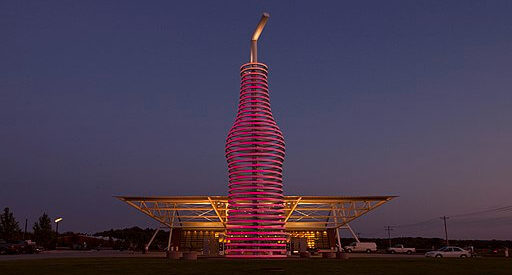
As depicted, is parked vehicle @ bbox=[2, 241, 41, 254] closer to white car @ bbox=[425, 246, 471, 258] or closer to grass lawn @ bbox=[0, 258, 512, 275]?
grass lawn @ bbox=[0, 258, 512, 275]

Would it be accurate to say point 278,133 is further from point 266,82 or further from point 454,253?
point 454,253

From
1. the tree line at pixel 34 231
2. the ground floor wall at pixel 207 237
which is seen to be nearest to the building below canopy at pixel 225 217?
the ground floor wall at pixel 207 237

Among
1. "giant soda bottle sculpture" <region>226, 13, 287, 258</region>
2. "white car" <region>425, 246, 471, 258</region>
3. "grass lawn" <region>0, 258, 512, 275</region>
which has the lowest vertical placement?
"white car" <region>425, 246, 471, 258</region>

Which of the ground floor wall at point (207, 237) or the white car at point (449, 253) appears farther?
the ground floor wall at point (207, 237)

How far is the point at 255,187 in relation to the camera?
30578mm

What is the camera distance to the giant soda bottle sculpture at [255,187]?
3027cm

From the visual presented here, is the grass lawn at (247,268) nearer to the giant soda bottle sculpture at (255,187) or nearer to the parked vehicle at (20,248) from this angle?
the giant soda bottle sculpture at (255,187)

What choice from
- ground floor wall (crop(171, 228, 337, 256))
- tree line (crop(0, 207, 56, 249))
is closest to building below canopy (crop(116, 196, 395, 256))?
ground floor wall (crop(171, 228, 337, 256))

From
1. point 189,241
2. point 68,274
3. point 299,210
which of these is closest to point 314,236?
point 299,210

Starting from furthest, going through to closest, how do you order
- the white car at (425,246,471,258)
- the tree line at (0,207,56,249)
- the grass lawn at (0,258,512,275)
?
the tree line at (0,207,56,249) < the white car at (425,246,471,258) < the grass lawn at (0,258,512,275)

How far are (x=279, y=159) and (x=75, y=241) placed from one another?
87.2 meters

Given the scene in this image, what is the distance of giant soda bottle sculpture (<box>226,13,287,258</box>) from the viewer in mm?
30266

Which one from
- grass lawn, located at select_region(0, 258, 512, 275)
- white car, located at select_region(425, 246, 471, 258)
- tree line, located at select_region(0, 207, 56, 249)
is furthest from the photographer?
tree line, located at select_region(0, 207, 56, 249)

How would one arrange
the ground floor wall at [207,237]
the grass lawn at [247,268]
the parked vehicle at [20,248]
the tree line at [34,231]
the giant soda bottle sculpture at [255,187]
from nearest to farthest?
1. the grass lawn at [247,268]
2. the giant soda bottle sculpture at [255,187]
3. the parked vehicle at [20,248]
4. the ground floor wall at [207,237]
5. the tree line at [34,231]
